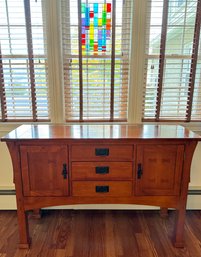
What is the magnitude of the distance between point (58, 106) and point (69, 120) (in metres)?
0.18

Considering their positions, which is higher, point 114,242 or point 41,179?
point 41,179

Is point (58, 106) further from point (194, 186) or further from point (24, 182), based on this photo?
point (194, 186)

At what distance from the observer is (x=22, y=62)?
1911mm

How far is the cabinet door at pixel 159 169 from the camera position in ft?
4.87

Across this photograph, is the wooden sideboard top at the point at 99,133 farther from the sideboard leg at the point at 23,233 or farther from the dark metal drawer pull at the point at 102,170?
the sideboard leg at the point at 23,233

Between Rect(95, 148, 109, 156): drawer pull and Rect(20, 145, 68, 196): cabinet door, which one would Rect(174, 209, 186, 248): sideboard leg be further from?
Rect(20, 145, 68, 196): cabinet door

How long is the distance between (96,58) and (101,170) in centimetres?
108

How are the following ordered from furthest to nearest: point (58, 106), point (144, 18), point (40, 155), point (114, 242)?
point (58, 106)
point (144, 18)
point (114, 242)
point (40, 155)

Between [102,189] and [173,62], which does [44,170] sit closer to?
[102,189]

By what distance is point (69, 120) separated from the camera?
204cm

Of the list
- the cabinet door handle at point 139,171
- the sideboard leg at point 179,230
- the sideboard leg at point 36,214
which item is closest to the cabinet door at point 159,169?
the cabinet door handle at point 139,171

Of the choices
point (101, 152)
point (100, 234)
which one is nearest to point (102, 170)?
point (101, 152)

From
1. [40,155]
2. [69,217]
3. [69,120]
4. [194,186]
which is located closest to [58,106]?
[69,120]

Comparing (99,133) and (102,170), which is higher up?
(99,133)
